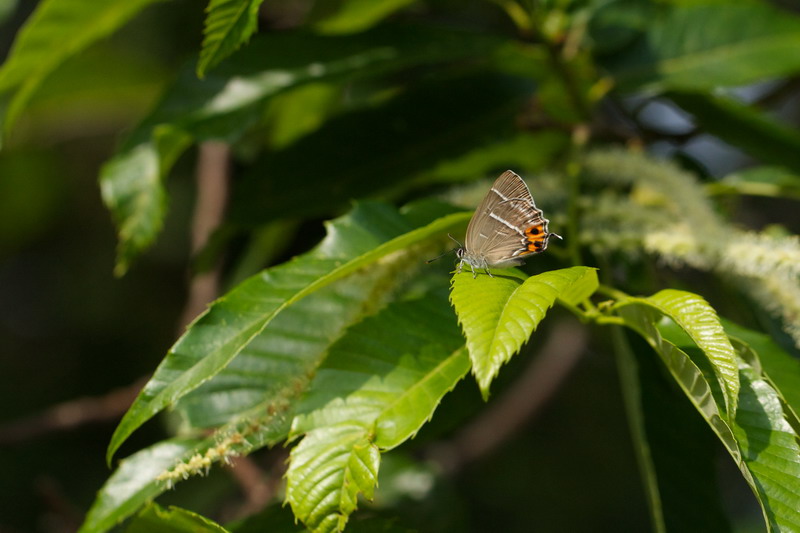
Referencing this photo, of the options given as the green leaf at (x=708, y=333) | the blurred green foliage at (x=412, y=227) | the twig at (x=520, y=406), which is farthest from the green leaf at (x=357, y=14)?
the twig at (x=520, y=406)

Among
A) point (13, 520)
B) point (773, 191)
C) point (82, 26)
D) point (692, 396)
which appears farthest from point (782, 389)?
point (13, 520)

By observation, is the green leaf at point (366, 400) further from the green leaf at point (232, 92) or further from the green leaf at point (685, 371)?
the green leaf at point (232, 92)

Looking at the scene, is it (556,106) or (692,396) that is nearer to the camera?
(692,396)

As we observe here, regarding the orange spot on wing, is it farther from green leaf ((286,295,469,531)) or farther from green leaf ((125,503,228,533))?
green leaf ((125,503,228,533))

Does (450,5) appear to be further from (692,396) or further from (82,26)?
(692,396)

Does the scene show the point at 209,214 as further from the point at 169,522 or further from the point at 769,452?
the point at 769,452

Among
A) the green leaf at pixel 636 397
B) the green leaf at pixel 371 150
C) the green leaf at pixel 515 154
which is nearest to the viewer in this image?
the green leaf at pixel 636 397

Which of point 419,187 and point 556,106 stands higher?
point 556,106
